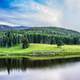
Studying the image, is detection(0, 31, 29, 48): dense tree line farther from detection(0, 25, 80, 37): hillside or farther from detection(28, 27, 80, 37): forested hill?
detection(28, 27, 80, 37): forested hill

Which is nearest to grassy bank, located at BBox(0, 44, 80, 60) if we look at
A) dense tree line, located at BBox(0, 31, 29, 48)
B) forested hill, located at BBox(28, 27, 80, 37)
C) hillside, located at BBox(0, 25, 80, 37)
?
dense tree line, located at BBox(0, 31, 29, 48)

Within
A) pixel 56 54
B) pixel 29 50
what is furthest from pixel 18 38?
pixel 56 54

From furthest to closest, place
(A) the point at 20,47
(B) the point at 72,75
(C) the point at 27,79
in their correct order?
(A) the point at 20,47 → (B) the point at 72,75 → (C) the point at 27,79

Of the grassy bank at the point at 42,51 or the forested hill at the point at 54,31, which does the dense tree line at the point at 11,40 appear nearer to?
the grassy bank at the point at 42,51

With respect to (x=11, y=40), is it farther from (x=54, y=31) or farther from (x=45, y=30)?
(x=45, y=30)

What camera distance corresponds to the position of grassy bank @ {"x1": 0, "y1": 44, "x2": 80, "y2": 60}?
128 feet

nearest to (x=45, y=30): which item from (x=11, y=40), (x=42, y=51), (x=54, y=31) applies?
(x=54, y=31)

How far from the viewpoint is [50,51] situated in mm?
41375

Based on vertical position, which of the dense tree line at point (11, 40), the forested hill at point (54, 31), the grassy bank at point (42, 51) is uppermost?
the forested hill at point (54, 31)

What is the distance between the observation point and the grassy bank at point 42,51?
39.0 meters

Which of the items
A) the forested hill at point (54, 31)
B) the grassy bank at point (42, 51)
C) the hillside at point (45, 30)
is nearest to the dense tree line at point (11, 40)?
the grassy bank at point (42, 51)

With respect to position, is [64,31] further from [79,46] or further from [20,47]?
[20,47]

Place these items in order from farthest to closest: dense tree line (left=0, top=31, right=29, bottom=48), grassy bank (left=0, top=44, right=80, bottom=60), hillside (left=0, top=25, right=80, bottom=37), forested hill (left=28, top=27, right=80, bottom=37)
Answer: forested hill (left=28, top=27, right=80, bottom=37), hillside (left=0, top=25, right=80, bottom=37), dense tree line (left=0, top=31, right=29, bottom=48), grassy bank (left=0, top=44, right=80, bottom=60)

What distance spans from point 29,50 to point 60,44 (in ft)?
23.0
